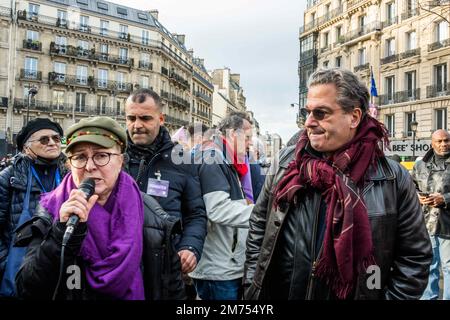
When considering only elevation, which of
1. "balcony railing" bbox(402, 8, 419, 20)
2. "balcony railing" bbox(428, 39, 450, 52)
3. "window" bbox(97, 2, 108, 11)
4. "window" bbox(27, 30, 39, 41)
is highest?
"window" bbox(97, 2, 108, 11)

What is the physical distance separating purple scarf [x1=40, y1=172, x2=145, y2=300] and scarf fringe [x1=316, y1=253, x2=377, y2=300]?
0.91m

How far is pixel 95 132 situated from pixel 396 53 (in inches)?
1262

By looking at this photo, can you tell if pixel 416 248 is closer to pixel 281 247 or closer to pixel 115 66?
pixel 281 247

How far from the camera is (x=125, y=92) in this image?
148 ft

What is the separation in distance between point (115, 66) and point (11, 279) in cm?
4410

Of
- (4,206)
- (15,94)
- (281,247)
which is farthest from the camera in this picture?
(15,94)

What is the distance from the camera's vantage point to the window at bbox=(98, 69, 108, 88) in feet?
142

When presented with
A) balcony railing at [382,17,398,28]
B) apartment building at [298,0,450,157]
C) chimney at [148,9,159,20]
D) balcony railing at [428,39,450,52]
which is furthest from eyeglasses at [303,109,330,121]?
chimney at [148,9,159,20]

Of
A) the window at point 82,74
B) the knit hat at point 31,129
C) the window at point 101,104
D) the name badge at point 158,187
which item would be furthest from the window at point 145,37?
the name badge at point 158,187

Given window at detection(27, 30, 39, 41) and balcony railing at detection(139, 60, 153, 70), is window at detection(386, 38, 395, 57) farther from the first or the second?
window at detection(27, 30, 39, 41)

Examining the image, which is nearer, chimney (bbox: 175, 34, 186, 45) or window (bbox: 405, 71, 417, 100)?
window (bbox: 405, 71, 417, 100)

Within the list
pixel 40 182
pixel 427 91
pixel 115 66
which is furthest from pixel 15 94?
pixel 40 182

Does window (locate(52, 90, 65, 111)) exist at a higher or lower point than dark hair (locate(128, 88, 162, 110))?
higher

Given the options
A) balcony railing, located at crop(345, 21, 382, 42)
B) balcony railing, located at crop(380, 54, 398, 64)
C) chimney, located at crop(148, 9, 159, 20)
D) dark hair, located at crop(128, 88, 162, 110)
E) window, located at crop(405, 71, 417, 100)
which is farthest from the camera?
chimney, located at crop(148, 9, 159, 20)
